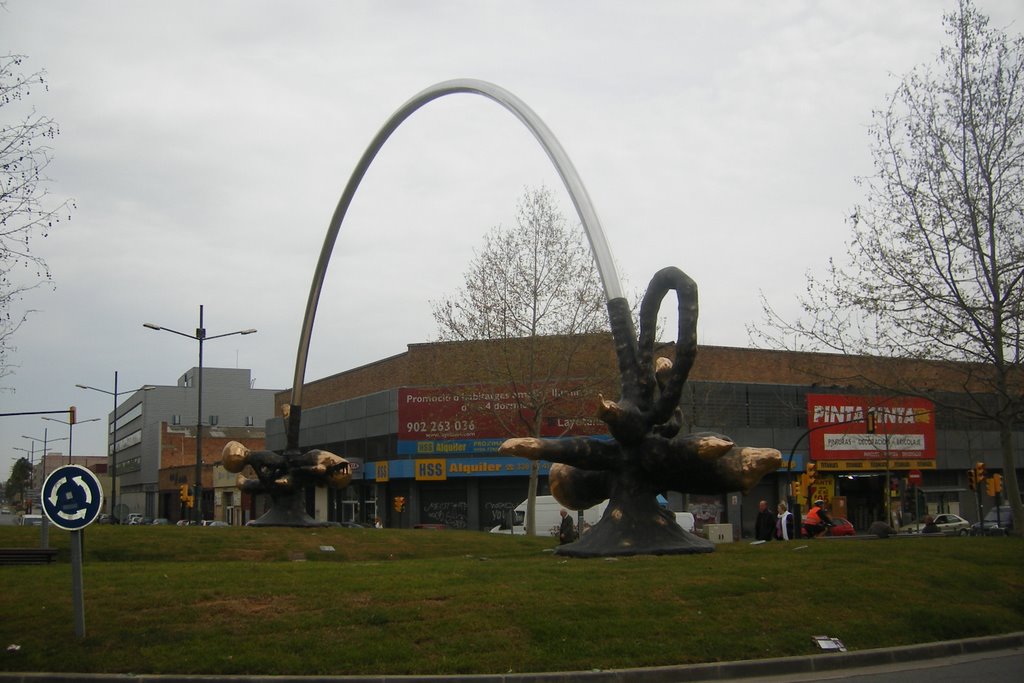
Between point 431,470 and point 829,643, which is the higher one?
point 431,470

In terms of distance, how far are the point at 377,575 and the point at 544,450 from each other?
4.10 metres

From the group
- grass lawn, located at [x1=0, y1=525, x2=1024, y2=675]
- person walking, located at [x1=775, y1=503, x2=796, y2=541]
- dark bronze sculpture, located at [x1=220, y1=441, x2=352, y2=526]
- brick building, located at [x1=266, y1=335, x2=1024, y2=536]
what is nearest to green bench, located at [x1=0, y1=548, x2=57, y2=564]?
grass lawn, located at [x1=0, y1=525, x2=1024, y2=675]

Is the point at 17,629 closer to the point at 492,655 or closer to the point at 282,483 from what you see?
the point at 492,655

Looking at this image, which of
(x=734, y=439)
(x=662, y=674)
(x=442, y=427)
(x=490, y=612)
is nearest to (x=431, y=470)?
(x=442, y=427)

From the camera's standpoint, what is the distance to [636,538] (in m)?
18.0

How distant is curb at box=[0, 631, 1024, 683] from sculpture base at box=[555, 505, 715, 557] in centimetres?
603

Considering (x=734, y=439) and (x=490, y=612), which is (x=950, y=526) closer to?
(x=734, y=439)

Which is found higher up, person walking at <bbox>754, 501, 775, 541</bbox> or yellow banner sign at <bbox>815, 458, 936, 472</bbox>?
yellow banner sign at <bbox>815, 458, 936, 472</bbox>

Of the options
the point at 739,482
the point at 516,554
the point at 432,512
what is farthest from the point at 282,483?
the point at 432,512

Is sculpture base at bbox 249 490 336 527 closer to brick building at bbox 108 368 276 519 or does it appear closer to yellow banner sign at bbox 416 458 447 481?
yellow banner sign at bbox 416 458 447 481

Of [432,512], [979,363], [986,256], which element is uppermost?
[986,256]

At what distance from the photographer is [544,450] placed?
59.0 ft

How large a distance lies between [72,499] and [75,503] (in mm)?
57

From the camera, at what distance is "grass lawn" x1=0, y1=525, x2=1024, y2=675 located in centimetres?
1095
